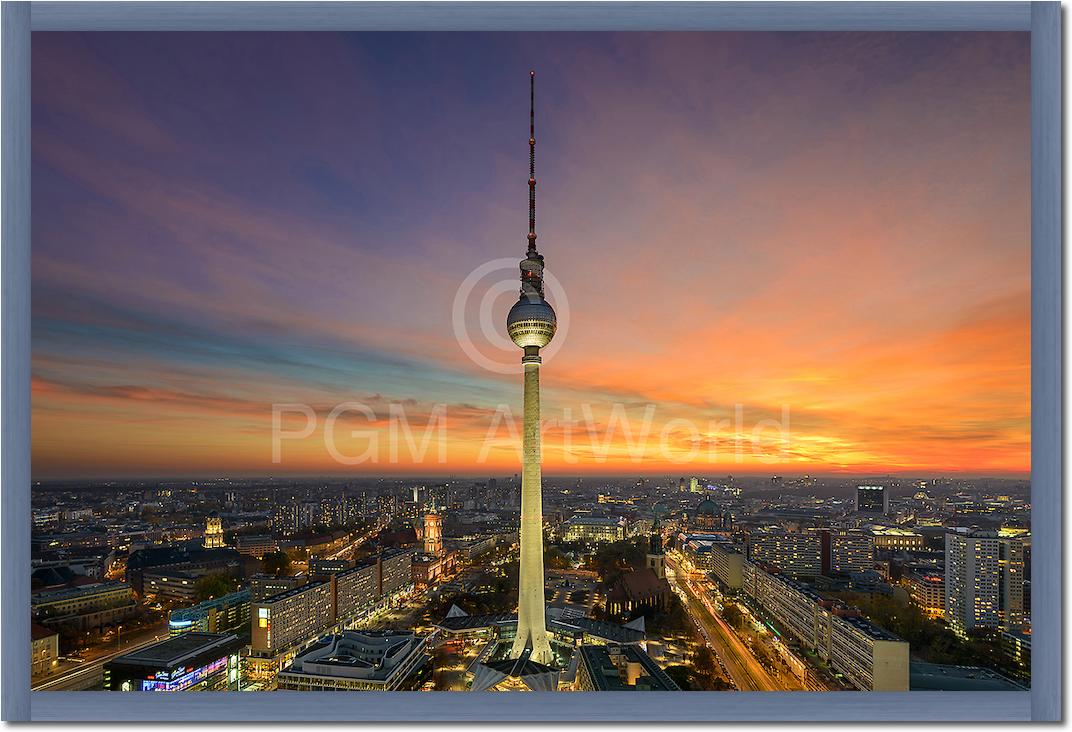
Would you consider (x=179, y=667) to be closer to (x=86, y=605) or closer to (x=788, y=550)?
(x=86, y=605)

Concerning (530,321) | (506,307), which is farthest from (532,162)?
(530,321)

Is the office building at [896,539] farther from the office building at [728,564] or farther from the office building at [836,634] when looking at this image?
the office building at [728,564]

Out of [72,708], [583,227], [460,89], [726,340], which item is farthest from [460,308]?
[72,708]

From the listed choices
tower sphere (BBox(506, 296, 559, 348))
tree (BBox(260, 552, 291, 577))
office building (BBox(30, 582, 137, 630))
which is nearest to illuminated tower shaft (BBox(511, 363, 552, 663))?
tower sphere (BBox(506, 296, 559, 348))

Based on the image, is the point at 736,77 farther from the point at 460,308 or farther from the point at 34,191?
the point at 34,191

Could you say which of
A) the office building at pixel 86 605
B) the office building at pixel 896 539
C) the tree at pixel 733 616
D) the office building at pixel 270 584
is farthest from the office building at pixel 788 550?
the office building at pixel 86 605

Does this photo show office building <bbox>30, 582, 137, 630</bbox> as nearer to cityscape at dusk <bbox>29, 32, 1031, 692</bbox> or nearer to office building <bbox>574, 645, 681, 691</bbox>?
cityscape at dusk <bbox>29, 32, 1031, 692</bbox>
